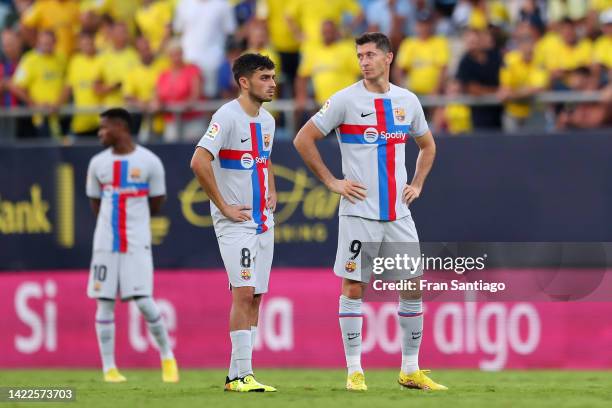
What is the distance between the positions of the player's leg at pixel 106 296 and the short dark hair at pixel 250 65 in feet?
13.0

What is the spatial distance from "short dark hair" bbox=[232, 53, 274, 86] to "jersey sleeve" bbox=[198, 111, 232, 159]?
0.34 metres

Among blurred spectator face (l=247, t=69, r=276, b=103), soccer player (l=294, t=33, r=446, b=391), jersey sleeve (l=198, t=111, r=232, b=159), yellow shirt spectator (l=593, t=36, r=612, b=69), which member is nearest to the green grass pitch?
soccer player (l=294, t=33, r=446, b=391)

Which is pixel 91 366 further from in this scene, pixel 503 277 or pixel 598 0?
pixel 598 0

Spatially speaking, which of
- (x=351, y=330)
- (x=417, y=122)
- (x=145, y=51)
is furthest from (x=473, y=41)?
(x=351, y=330)

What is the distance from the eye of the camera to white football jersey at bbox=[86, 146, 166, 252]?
44.7 feet

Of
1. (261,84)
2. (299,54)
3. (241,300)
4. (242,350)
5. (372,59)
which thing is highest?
(299,54)

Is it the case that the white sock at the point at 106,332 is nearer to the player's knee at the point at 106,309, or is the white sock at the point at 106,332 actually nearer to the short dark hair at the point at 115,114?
Answer: the player's knee at the point at 106,309

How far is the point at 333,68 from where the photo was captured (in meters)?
16.7

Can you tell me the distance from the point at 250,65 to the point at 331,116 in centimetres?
72

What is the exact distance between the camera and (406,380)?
10477 mm

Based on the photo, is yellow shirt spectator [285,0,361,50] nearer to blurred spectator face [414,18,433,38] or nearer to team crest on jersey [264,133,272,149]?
blurred spectator face [414,18,433,38]

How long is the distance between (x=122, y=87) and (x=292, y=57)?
2.29m

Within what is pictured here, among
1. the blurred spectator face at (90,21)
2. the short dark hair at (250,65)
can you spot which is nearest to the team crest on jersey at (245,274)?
the short dark hair at (250,65)

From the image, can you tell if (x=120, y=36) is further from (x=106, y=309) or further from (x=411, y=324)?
(x=411, y=324)
